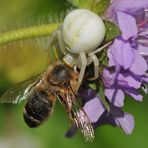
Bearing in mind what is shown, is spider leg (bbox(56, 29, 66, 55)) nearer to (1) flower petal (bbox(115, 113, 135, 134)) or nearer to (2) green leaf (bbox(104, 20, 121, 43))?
(2) green leaf (bbox(104, 20, 121, 43))

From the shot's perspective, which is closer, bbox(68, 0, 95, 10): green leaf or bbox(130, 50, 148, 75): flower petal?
bbox(130, 50, 148, 75): flower petal

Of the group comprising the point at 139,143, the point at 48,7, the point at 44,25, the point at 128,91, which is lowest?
the point at 139,143

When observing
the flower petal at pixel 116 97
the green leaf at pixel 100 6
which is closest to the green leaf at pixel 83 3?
the green leaf at pixel 100 6

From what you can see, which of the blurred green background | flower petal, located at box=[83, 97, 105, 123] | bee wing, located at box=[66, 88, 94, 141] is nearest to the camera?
bee wing, located at box=[66, 88, 94, 141]

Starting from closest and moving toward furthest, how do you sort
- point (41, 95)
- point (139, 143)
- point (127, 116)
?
point (41, 95) → point (127, 116) → point (139, 143)

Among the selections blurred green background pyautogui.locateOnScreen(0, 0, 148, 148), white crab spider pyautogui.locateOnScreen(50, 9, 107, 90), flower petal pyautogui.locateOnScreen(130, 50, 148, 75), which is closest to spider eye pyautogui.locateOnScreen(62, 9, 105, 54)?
white crab spider pyautogui.locateOnScreen(50, 9, 107, 90)

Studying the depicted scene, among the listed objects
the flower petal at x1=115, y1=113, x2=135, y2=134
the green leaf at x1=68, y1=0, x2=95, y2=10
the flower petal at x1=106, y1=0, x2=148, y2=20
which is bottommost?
the flower petal at x1=115, y1=113, x2=135, y2=134

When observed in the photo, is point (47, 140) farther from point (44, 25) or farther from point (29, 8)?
point (44, 25)

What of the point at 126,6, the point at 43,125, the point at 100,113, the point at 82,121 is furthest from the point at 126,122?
the point at 43,125

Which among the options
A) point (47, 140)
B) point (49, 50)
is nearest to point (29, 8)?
point (47, 140)
